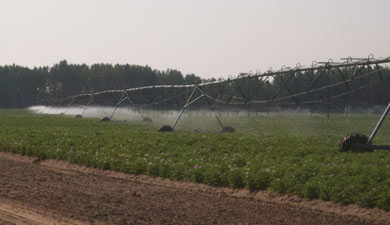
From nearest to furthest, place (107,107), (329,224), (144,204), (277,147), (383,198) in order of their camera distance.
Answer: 1. (329,224)
2. (383,198)
3. (144,204)
4. (277,147)
5. (107,107)

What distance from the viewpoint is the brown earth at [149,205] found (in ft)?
35.6

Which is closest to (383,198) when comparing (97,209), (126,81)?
(97,209)

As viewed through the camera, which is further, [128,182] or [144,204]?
[128,182]

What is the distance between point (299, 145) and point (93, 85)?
161894 millimetres

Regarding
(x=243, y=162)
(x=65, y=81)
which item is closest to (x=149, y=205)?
(x=243, y=162)

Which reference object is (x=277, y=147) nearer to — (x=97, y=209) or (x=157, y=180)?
(x=157, y=180)

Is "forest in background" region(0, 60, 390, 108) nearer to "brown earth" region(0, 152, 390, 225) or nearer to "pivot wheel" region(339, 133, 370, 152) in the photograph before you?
"pivot wheel" region(339, 133, 370, 152)

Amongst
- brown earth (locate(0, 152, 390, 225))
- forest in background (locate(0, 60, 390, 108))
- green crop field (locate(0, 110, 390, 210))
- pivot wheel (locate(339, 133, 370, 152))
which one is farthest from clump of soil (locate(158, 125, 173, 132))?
forest in background (locate(0, 60, 390, 108))

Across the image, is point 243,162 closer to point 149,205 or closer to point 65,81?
point 149,205

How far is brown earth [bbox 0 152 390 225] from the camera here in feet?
35.6

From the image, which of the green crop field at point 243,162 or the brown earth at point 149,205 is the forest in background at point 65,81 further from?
the brown earth at point 149,205

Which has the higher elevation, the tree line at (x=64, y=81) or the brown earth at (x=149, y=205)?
the tree line at (x=64, y=81)

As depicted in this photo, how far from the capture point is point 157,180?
1630 centimetres

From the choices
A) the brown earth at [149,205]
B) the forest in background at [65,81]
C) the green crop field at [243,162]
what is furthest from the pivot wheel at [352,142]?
the forest in background at [65,81]
